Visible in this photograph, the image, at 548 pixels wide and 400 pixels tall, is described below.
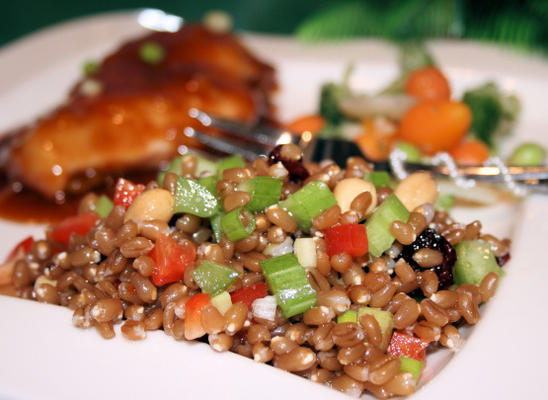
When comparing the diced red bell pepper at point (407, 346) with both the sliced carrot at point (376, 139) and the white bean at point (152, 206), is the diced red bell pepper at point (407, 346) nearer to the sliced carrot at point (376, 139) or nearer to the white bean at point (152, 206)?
the white bean at point (152, 206)

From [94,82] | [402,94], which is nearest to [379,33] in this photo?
[402,94]

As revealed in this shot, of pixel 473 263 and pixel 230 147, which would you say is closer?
pixel 473 263

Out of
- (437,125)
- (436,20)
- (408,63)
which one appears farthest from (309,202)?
(436,20)

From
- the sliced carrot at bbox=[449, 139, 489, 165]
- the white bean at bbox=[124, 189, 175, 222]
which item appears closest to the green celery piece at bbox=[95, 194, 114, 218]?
the white bean at bbox=[124, 189, 175, 222]

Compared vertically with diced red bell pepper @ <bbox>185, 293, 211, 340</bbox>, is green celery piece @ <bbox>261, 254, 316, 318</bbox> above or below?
above

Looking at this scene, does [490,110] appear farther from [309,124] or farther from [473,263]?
[473,263]

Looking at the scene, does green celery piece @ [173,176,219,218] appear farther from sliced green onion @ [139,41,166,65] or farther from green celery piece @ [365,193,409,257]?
sliced green onion @ [139,41,166,65]

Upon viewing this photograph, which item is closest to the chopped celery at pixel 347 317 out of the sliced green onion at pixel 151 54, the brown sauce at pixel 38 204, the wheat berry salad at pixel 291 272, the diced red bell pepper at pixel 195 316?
the wheat berry salad at pixel 291 272
